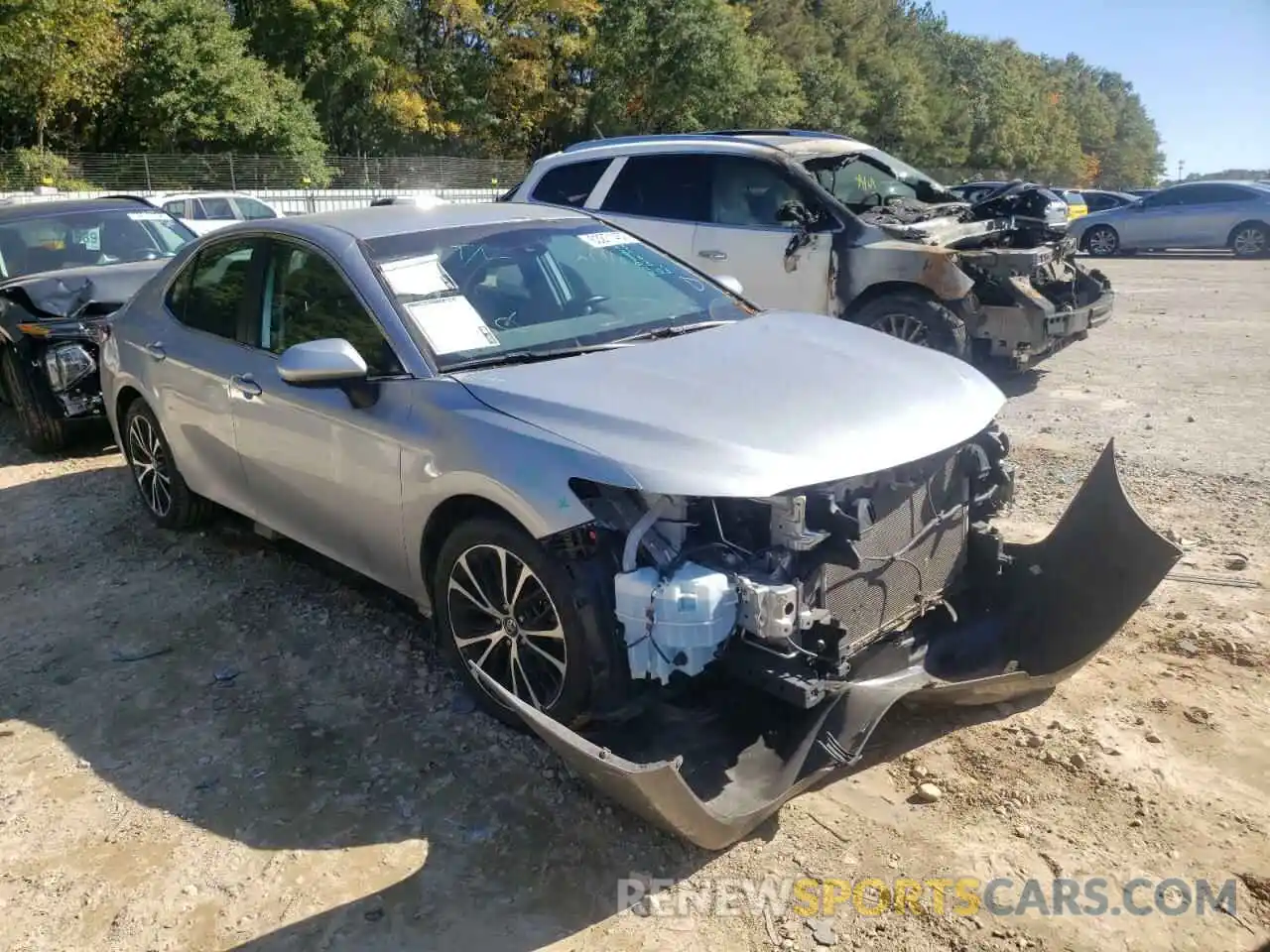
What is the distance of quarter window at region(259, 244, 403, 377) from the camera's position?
12.4 feet

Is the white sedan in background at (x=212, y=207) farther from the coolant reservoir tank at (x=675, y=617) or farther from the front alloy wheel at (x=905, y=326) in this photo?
the coolant reservoir tank at (x=675, y=617)

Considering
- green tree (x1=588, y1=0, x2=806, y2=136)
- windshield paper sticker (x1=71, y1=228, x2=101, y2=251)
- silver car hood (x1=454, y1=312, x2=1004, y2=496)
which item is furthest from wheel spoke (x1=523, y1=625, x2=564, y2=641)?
green tree (x1=588, y1=0, x2=806, y2=136)

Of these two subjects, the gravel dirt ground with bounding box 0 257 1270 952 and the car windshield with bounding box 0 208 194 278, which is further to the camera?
the car windshield with bounding box 0 208 194 278

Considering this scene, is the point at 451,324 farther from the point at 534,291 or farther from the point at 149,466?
the point at 149,466

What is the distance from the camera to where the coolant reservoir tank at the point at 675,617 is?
284cm

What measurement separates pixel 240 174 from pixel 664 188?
28190mm

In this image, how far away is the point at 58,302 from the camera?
7125 millimetres

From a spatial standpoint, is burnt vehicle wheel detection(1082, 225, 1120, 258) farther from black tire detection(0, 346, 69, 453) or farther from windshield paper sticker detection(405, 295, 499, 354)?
windshield paper sticker detection(405, 295, 499, 354)

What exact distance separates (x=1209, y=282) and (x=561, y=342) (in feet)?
50.7

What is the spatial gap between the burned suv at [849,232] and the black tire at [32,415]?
413cm

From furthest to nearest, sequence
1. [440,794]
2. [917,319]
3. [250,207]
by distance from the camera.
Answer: [250,207]
[917,319]
[440,794]

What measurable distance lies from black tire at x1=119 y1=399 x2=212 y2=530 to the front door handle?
1042 millimetres

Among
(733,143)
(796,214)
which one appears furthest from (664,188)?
(796,214)

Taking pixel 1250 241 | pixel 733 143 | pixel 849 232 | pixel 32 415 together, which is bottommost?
pixel 32 415
